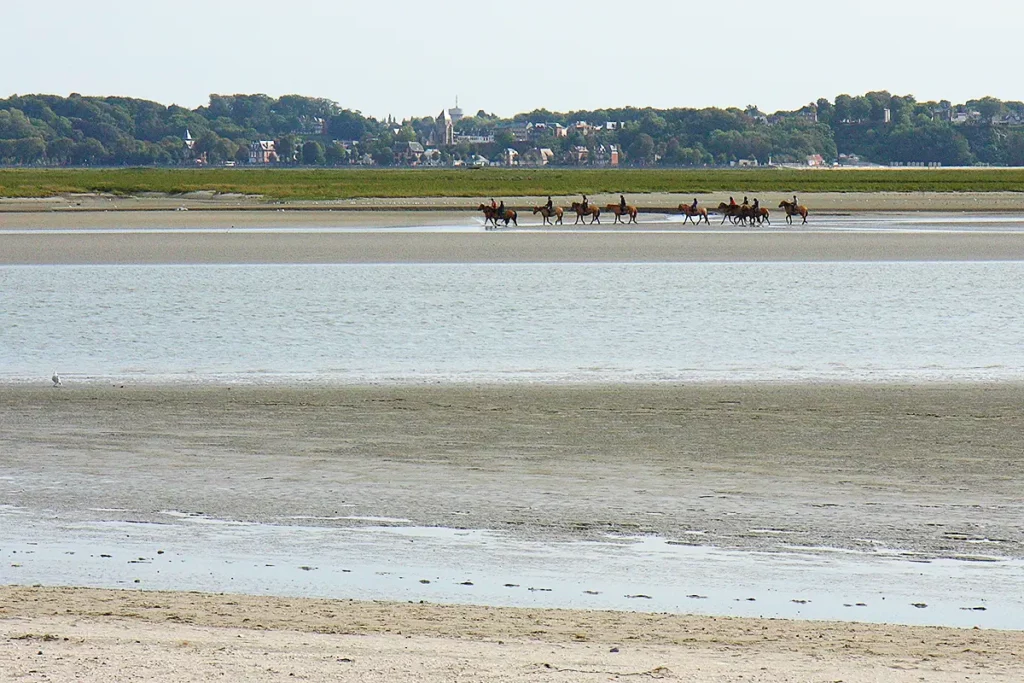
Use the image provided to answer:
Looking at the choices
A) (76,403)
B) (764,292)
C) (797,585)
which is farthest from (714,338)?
(797,585)

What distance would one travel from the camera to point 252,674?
5180 millimetres

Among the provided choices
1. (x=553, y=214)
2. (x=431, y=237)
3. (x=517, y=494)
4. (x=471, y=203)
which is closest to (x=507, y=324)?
(x=517, y=494)

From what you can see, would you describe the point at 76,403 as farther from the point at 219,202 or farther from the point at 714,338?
the point at 219,202

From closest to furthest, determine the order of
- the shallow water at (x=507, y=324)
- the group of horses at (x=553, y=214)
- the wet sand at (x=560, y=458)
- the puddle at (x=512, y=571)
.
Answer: the puddle at (x=512, y=571) < the wet sand at (x=560, y=458) < the shallow water at (x=507, y=324) < the group of horses at (x=553, y=214)

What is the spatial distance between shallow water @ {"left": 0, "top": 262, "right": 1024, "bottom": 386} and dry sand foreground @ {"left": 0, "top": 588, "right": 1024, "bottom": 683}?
7.97m

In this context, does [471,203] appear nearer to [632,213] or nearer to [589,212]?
[589,212]

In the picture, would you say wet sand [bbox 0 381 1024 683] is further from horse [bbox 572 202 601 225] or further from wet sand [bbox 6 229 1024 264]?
horse [bbox 572 202 601 225]

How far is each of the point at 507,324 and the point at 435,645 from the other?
1367 centimetres

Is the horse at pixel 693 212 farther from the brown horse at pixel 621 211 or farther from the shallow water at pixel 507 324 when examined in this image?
the shallow water at pixel 507 324

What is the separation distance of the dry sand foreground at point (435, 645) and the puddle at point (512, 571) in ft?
1.14

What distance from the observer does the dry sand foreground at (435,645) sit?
5230 mm

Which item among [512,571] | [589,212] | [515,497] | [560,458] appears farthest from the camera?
[589,212]

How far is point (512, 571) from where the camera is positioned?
23.8 feet

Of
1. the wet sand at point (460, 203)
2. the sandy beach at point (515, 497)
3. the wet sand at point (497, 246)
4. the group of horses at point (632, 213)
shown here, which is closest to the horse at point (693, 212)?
the group of horses at point (632, 213)
